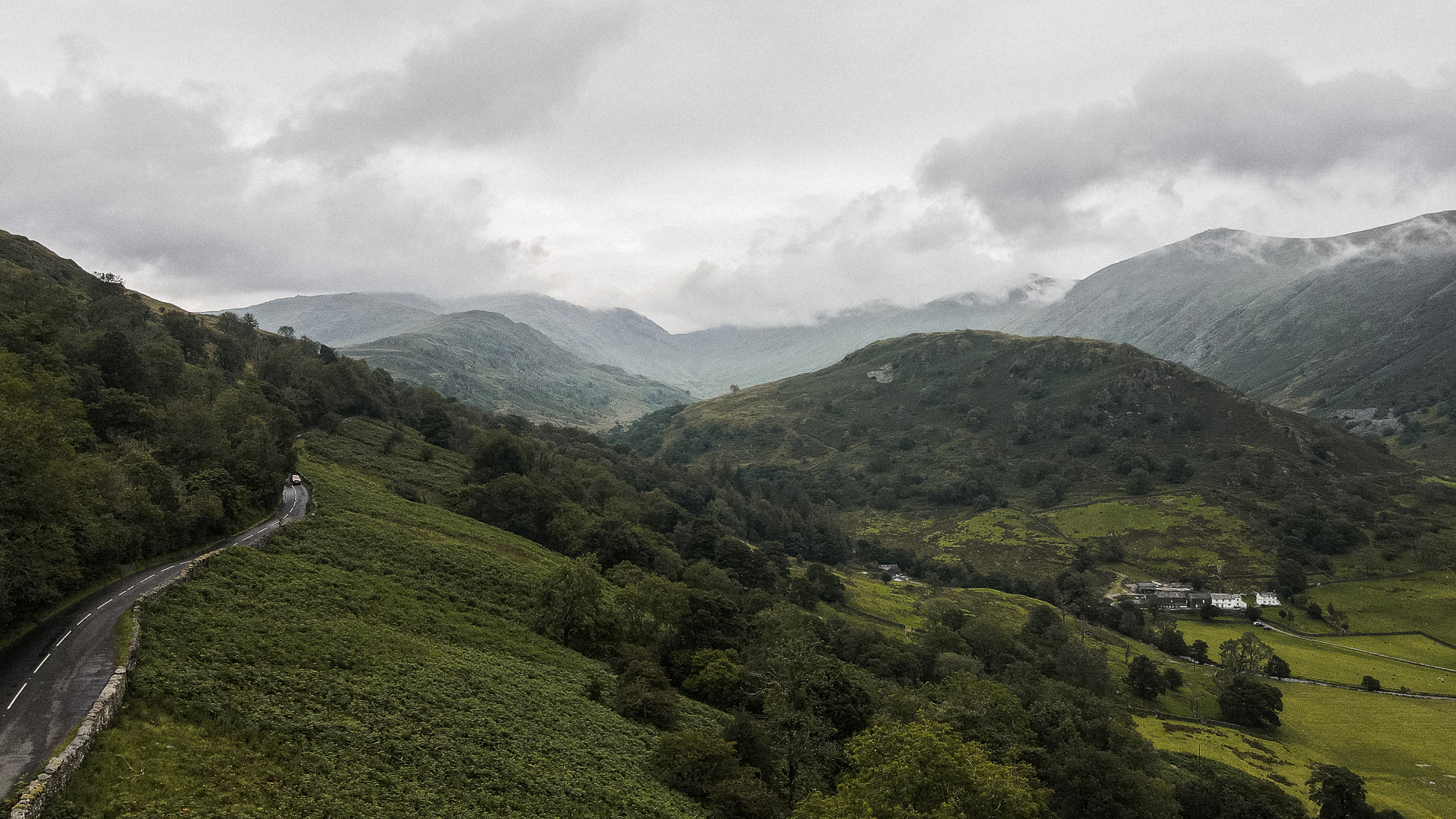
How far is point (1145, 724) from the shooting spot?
8844 cm

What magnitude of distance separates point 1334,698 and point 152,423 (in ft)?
512

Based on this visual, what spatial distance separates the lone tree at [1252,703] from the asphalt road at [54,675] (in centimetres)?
11947

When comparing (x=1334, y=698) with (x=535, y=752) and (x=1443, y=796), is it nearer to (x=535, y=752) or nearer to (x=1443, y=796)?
(x=1443, y=796)

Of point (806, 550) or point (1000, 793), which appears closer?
point (1000, 793)

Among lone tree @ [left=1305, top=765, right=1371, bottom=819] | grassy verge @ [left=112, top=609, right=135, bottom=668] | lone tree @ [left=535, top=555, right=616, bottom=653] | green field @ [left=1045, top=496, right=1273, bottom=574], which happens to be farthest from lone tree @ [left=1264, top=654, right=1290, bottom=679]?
grassy verge @ [left=112, top=609, right=135, bottom=668]

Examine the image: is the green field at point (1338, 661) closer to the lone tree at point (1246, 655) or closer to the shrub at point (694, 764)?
the lone tree at point (1246, 655)

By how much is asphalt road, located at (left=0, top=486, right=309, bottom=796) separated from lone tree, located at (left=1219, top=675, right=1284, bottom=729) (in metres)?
119

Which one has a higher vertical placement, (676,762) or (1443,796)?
(676,762)

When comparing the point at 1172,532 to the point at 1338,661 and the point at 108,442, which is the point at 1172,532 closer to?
the point at 1338,661

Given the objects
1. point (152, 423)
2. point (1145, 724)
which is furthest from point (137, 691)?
point (1145, 724)

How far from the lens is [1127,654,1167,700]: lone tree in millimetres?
98250

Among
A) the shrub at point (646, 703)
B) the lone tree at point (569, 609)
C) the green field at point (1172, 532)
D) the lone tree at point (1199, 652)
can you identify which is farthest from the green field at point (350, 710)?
the green field at point (1172, 532)

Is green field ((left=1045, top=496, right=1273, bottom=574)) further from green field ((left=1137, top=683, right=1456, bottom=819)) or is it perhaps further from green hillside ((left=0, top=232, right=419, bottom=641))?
green hillside ((left=0, top=232, right=419, bottom=641))

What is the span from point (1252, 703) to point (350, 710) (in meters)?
111
